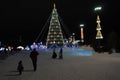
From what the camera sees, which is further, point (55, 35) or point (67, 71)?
point (55, 35)

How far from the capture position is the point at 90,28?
108 meters

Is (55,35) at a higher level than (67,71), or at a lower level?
higher

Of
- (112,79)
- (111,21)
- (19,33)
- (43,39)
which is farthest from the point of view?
(19,33)

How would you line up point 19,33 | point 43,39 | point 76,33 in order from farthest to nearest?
1. point 19,33
2. point 76,33
3. point 43,39

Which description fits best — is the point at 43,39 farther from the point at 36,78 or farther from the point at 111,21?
the point at 36,78

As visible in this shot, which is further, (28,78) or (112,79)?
(28,78)

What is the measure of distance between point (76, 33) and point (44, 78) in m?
114

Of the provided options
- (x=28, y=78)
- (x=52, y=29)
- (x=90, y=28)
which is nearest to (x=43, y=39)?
(x=90, y=28)

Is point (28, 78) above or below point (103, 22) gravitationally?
below

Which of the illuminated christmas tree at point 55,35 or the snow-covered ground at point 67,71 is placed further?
the illuminated christmas tree at point 55,35

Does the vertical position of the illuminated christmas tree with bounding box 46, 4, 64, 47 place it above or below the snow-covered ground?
above

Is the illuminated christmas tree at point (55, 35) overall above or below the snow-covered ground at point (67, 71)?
above

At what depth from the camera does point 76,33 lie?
126 m

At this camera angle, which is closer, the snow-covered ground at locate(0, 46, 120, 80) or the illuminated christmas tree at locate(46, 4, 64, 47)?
the snow-covered ground at locate(0, 46, 120, 80)
